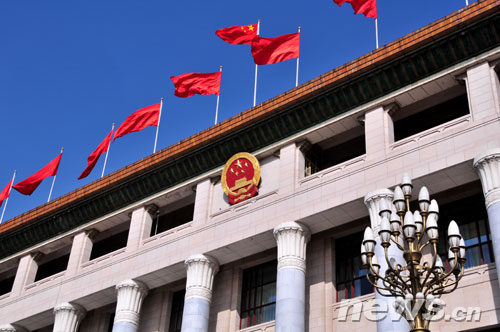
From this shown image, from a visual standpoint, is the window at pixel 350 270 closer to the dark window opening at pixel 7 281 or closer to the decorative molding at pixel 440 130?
the decorative molding at pixel 440 130

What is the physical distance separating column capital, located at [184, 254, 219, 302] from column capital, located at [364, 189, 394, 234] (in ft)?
21.4

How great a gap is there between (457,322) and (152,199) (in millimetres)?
13642

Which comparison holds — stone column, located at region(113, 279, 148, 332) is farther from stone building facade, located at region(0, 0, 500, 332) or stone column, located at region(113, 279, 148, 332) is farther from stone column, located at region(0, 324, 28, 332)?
stone column, located at region(0, 324, 28, 332)

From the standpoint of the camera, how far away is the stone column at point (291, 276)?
2141 cm

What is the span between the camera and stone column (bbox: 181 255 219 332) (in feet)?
78.2

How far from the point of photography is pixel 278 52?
27.1 meters

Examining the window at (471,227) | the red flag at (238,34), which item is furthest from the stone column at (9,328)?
the window at (471,227)

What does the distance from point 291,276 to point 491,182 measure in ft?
22.0

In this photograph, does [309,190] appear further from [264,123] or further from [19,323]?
[19,323]

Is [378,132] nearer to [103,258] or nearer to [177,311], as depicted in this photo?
[177,311]

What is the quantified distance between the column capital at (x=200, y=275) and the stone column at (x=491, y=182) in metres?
9.88

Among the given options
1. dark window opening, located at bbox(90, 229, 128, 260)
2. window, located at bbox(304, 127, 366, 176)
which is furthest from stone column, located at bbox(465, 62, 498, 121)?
dark window opening, located at bbox(90, 229, 128, 260)

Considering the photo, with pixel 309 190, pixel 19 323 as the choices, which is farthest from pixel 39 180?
pixel 309 190

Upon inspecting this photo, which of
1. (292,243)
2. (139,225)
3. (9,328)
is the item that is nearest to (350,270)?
(292,243)
